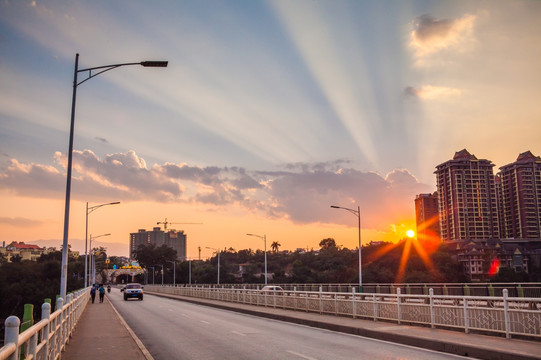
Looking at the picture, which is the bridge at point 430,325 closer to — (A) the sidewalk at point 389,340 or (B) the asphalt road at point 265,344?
(A) the sidewalk at point 389,340

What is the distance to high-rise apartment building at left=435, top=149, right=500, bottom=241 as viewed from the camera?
7515 inches

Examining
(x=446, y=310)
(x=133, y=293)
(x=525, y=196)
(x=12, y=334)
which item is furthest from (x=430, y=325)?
(x=525, y=196)

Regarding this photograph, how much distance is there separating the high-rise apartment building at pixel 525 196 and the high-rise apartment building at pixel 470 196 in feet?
23.4

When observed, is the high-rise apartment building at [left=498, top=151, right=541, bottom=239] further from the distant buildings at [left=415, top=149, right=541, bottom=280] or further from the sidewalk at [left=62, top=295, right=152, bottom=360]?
the sidewalk at [left=62, top=295, right=152, bottom=360]

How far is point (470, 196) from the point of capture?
191 metres


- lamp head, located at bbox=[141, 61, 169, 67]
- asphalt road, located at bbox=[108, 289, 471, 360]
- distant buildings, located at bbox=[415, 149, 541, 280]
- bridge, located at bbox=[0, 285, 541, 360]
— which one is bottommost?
asphalt road, located at bbox=[108, 289, 471, 360]

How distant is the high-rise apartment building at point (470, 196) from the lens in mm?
190875

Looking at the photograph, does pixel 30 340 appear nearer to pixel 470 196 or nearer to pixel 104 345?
pixel 104 345

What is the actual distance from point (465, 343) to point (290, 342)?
5120 millimetres

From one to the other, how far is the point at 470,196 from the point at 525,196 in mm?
18892

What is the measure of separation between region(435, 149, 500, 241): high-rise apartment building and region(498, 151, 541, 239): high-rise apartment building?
23.4ft

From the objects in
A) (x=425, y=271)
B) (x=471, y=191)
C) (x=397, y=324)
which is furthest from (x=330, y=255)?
(x=397, y=324)

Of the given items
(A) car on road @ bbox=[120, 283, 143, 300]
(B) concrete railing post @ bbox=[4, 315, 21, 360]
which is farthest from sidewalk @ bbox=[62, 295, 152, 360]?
(A) car on road @ bbox=[120, 283, 143, 300]

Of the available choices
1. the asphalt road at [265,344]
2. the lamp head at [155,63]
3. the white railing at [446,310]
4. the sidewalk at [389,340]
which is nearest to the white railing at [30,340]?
the sidewalk at [389,340]
